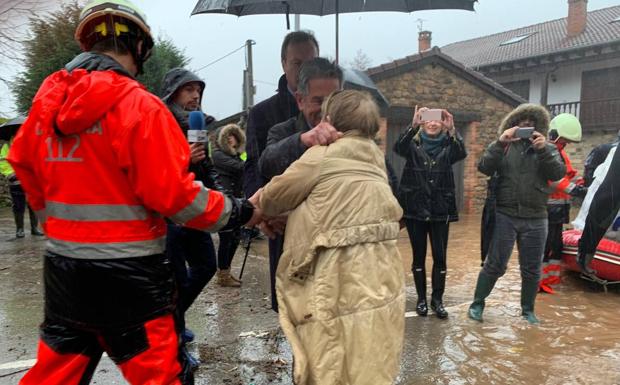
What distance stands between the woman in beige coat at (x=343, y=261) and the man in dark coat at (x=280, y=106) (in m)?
0.86

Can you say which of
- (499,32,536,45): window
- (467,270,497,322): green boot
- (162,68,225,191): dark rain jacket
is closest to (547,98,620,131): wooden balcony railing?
(499,32,536,45): window

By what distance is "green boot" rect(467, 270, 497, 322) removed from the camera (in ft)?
14.8

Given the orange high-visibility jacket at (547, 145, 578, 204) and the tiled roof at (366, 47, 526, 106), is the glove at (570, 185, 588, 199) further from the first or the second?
the tiled roof at (366, 47, 526, 106)

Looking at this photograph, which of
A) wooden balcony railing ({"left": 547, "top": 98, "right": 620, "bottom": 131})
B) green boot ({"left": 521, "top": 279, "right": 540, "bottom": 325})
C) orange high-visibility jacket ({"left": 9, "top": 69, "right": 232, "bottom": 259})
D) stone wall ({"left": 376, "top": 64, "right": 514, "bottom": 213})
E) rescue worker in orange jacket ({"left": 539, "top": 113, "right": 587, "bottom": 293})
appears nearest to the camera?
orange high-visibility jacket ({"left": 9, "top": 69, "right": 232, "bottom": 259})

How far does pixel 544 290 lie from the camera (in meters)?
5.64

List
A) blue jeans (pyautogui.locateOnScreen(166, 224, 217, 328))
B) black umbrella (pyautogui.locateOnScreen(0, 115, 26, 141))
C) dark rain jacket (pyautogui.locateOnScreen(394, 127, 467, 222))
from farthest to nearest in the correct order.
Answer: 1. black umbrella (pyautogui.locateOnScreen(0, 115, 26, 141))
2. dark rain jacket (pyautogui.locateOnScreen(394, 127, 467, 222))
3. blue jeans (pyautogui.locateOnScreen(166, 224, 217, 328))

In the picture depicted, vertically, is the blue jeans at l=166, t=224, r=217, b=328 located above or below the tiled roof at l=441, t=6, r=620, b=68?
below

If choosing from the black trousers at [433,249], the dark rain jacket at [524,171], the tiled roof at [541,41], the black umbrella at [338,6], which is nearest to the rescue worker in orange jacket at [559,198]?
the dark rain jacket at [524,171]

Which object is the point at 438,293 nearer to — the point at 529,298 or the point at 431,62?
the point at 529,298

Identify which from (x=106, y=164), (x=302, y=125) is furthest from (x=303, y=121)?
(x=106, y=164)

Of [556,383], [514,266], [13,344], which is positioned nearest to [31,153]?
[13,344]

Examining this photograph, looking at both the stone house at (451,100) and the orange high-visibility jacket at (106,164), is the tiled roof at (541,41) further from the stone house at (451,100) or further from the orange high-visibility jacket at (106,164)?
the orange high-visibility jacket at (106,164)

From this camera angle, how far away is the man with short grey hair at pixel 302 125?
8.06 feet

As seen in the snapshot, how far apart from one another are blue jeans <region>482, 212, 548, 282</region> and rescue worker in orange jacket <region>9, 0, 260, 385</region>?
3.26m
